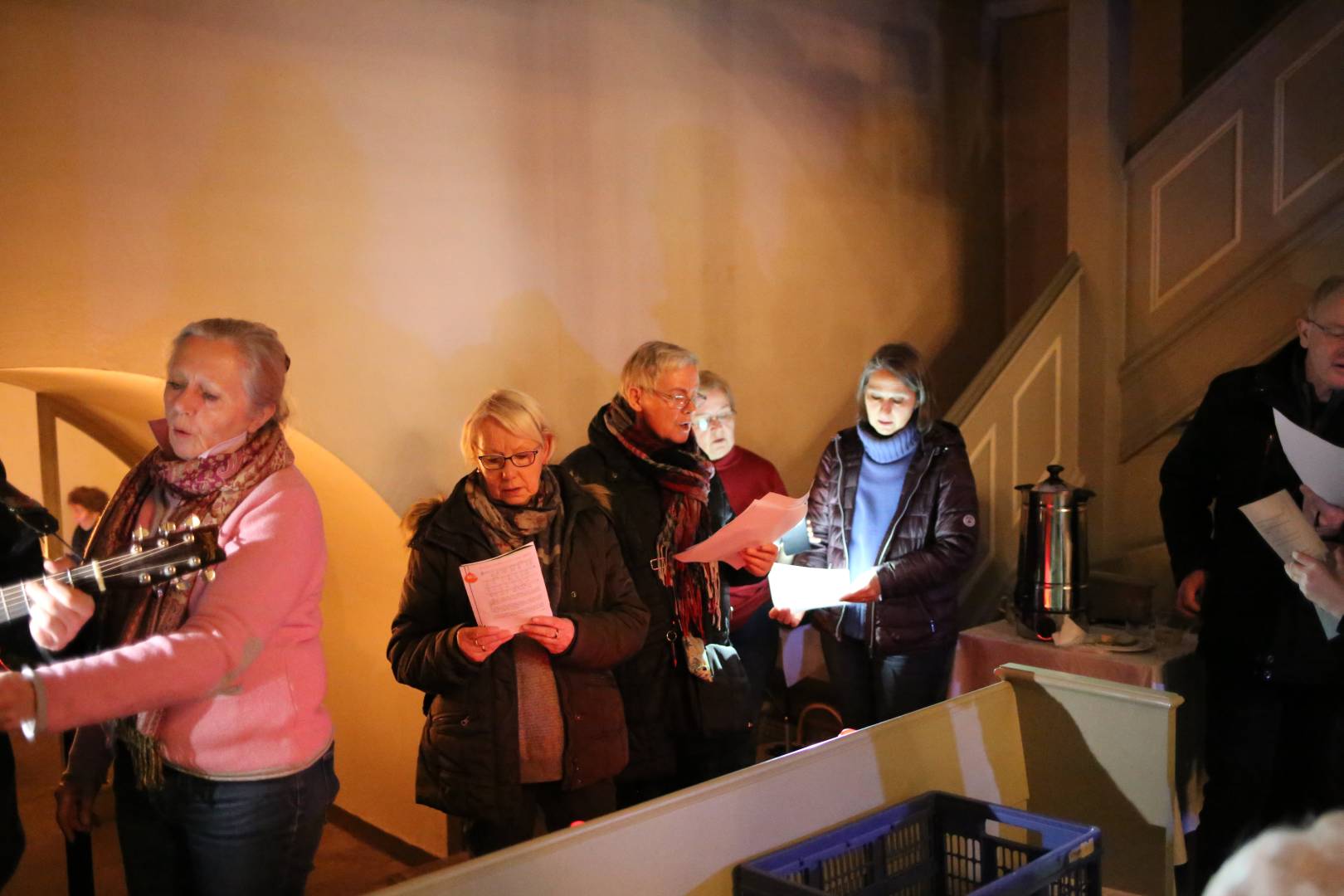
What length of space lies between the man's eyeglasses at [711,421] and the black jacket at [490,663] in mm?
1160

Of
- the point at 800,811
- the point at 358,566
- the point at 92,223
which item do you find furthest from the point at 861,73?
the point at 800,811

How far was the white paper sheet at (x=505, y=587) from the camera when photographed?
2383mm

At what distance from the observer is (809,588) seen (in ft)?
11.7

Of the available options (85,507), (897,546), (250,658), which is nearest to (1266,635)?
(897,546)

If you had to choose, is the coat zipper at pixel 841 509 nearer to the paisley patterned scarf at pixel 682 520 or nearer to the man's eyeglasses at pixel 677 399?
the paisley patterned scarf at pixel 682 520

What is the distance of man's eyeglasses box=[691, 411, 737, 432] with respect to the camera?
378 centimetres

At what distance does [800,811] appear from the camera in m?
1.97

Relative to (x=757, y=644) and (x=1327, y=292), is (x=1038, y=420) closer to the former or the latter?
(x=757, y=644)

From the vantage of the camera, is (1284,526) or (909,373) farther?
(909,373)

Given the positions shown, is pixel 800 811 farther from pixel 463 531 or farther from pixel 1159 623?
pixel 1159 623

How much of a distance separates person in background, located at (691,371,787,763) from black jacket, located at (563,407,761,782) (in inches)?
26.9

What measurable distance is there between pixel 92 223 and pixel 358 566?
4.98 feet

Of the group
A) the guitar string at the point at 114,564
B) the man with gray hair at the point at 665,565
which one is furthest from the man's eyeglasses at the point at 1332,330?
the guitar string at the point at 114,564

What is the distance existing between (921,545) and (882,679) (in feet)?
1.44
